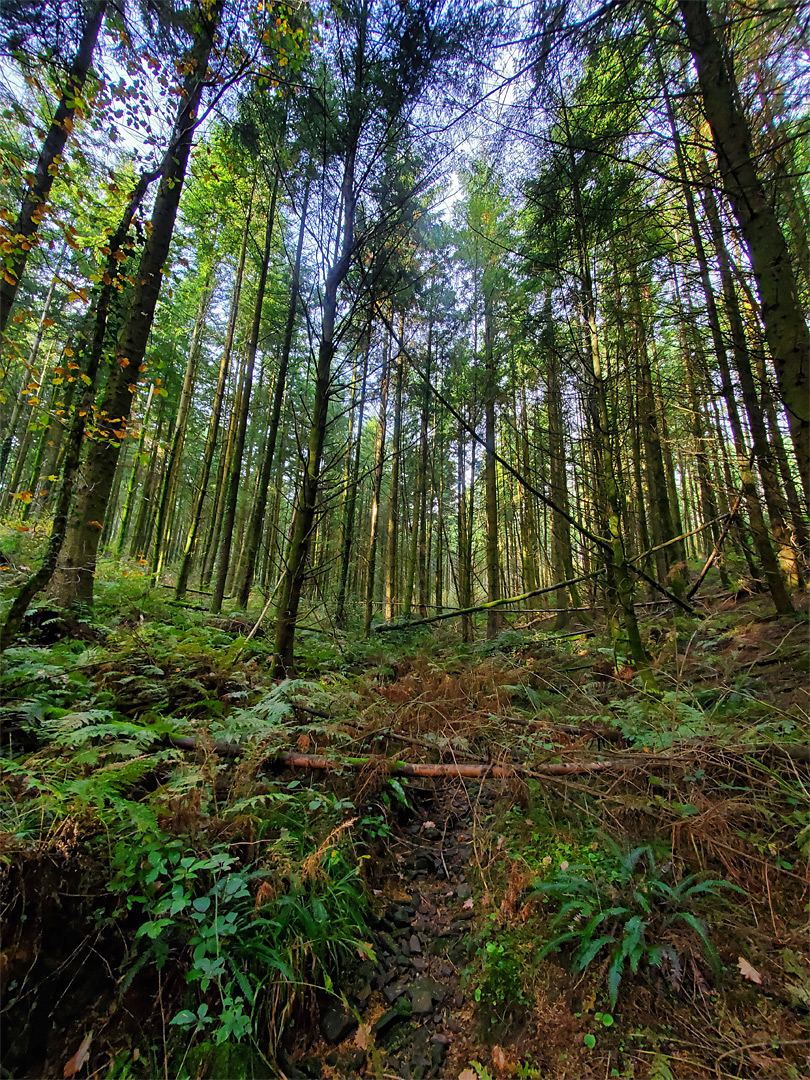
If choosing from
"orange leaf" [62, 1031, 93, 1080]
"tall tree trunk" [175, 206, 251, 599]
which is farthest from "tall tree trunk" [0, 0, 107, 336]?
"orange leaf" [62, 1031, 93, 1080]

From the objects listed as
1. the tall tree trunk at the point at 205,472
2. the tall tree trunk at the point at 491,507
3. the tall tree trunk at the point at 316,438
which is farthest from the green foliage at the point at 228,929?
the tall tree trunk at the point at 491,507

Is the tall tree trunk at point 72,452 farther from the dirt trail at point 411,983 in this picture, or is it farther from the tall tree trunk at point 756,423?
the tall tree trunk at point 756,423

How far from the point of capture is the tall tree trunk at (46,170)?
3803 mm

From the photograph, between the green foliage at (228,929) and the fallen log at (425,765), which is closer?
the green foliage at (228,929)

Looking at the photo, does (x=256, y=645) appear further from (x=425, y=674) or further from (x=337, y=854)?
(x=337, y=854)

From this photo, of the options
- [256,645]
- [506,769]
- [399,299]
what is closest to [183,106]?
[399,299]

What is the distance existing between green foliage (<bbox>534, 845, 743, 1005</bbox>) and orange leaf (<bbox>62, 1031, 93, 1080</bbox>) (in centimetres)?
192

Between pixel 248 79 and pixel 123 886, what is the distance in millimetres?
8757

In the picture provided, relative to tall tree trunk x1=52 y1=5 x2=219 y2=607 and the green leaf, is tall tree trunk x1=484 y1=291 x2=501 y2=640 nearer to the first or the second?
tall tree trunk x1=52 y1=5 x2=219 y2=607

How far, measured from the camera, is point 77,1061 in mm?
1486

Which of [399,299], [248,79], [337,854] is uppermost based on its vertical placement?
[399,299]

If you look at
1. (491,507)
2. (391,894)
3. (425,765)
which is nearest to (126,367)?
(425,765)

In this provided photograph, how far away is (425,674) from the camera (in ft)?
19.4

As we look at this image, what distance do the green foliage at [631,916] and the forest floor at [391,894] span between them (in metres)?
0.01
